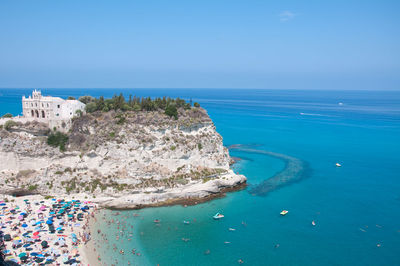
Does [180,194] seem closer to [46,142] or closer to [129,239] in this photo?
[129,239]

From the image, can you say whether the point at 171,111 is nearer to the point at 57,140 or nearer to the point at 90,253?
the point at 57,140

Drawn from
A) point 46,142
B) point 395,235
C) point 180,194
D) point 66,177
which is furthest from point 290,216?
point 46,142

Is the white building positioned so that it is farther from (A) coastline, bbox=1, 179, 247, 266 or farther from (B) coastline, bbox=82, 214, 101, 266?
(B) coastline, bbox=82, 214, 101, 266

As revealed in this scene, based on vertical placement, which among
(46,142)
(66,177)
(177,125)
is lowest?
(66,177)

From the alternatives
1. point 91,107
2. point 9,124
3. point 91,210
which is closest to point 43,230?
point 91,210

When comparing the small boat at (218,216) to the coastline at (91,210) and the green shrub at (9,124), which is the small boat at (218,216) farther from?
the green shrub at (9,124)
